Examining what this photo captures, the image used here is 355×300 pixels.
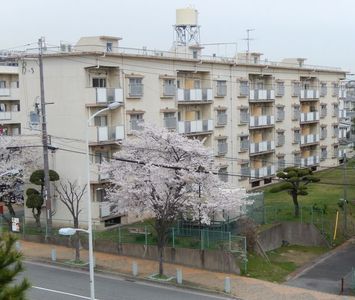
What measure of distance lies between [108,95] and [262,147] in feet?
68.7

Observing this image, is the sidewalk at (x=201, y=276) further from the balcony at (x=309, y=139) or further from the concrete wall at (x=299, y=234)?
the balcony at (x=309, y=139)

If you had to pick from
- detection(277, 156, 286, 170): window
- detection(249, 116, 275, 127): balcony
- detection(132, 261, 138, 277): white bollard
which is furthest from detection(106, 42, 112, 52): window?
detection(277, 156, 286, 170): window

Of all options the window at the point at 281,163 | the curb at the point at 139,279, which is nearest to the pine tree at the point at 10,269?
the curb at the point at 139,279

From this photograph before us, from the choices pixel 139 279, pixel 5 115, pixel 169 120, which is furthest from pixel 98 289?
pixel 5 115

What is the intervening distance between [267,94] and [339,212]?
54.5 ft

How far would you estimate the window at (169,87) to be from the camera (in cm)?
3994

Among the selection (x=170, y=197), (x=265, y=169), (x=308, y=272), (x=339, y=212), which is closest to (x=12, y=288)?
(x=170, y=197)

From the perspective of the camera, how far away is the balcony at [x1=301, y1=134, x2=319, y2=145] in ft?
194

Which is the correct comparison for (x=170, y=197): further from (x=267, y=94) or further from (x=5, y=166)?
(x=267, y=94)

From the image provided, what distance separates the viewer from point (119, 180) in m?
28.3

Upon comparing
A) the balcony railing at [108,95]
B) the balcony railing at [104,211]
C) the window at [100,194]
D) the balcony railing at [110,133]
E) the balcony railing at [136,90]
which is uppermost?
the balcony railing at [136,90]

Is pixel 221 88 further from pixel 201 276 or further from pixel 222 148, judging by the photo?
pixel 201 276

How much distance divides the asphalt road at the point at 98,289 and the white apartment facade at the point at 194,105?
7.55m

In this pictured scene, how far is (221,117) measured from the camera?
4634 cm
